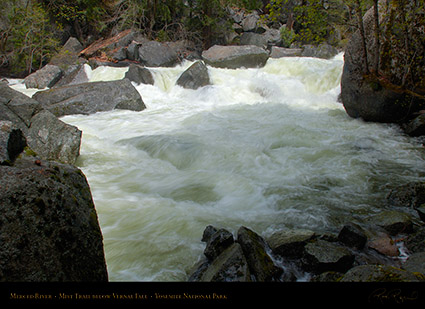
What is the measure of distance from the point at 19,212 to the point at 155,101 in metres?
11.4

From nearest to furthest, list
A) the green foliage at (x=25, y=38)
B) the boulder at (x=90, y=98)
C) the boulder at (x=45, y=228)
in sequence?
the boulder at (x=45, y=228), the boulder at (x=90, y=98), the green foliage at (x=25, y=38)

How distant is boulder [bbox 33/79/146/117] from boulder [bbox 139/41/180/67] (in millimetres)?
5923

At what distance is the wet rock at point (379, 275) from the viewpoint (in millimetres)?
2081

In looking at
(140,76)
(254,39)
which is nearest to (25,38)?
(140,76)

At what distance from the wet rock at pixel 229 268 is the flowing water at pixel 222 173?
44 centimetres

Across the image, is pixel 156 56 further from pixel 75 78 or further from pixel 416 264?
pixel 416 264

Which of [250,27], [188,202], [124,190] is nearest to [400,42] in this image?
[188,202]

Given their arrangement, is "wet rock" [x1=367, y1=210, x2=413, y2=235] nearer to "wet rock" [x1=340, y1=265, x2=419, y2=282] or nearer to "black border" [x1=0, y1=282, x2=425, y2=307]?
"wet rock" [x1=340, y1=265, x2=419, y2=282]

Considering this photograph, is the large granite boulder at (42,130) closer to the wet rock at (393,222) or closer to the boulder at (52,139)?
the boulder at (52,139)

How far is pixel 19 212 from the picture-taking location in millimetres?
1689

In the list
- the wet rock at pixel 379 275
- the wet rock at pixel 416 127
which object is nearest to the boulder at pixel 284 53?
the wet rock at pixel 416 127

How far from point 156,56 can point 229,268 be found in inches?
634

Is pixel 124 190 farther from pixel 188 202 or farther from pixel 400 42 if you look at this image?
pixel 400 42

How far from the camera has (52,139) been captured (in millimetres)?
5902
